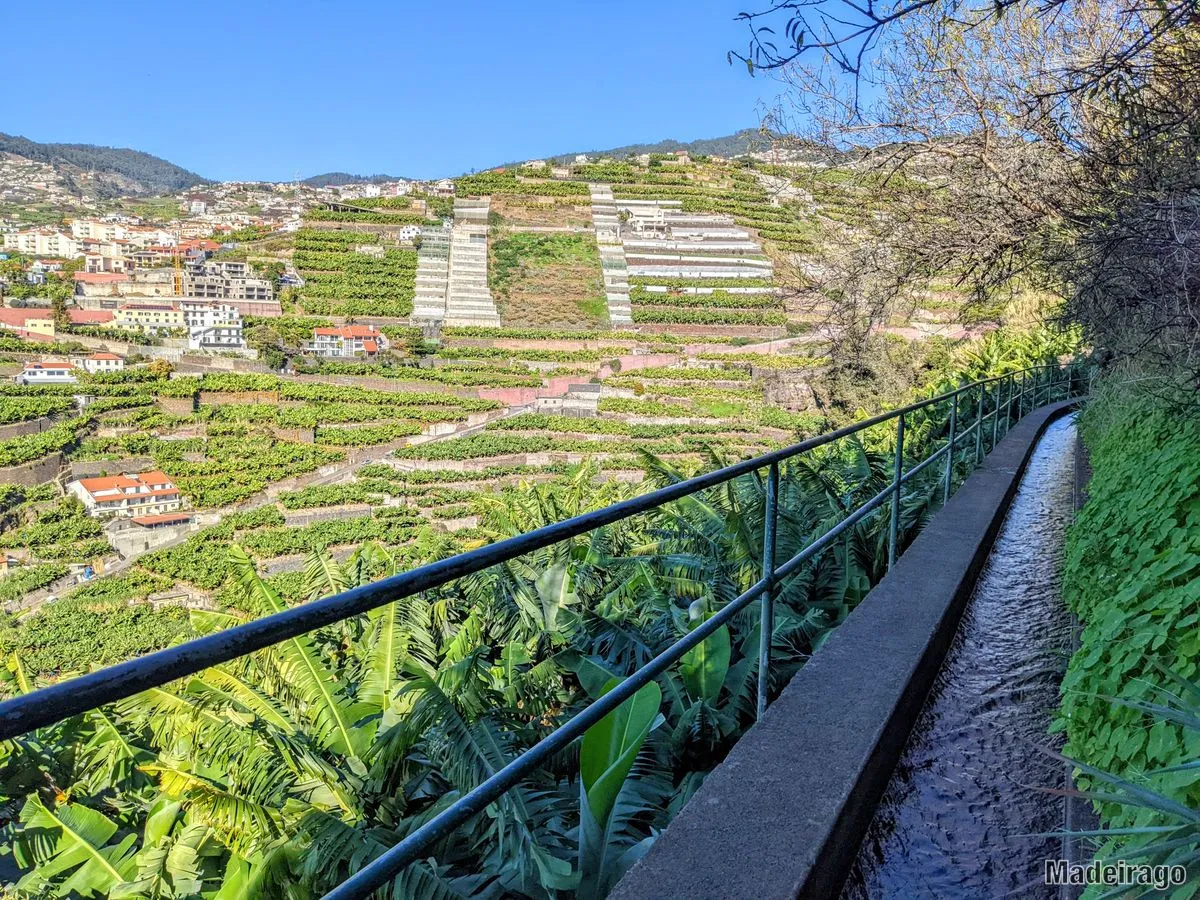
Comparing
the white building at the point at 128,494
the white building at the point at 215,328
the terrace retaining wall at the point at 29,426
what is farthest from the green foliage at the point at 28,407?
the white building at the point at 215,328

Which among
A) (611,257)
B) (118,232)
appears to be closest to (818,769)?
(611,257)

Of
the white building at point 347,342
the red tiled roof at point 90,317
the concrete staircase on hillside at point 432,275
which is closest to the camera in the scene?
the white building at point 347,342

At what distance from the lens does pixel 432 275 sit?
220 ft

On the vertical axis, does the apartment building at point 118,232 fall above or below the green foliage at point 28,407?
above

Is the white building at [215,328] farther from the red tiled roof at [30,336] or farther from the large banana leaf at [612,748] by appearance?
the large banana leaf at [612,748]

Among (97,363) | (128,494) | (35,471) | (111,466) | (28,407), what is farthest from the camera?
(97,363)

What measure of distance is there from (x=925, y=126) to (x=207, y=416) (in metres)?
45.1

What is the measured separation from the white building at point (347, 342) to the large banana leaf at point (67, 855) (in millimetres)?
52585

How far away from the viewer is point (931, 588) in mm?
3926

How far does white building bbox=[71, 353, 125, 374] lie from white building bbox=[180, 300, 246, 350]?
17.8 feet

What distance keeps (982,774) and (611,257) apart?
69575 millimetres

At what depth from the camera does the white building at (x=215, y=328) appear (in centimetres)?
5838

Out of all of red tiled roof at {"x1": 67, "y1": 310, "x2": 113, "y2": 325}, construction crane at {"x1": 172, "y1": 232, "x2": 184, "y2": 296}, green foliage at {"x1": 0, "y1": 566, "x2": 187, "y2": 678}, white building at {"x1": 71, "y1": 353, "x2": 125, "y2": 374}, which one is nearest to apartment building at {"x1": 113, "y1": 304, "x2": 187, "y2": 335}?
red tiled roof at {"x1": 67, "y1": 310, "x2": 113, "y2": 325}

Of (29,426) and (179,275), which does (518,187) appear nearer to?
(179,275)
